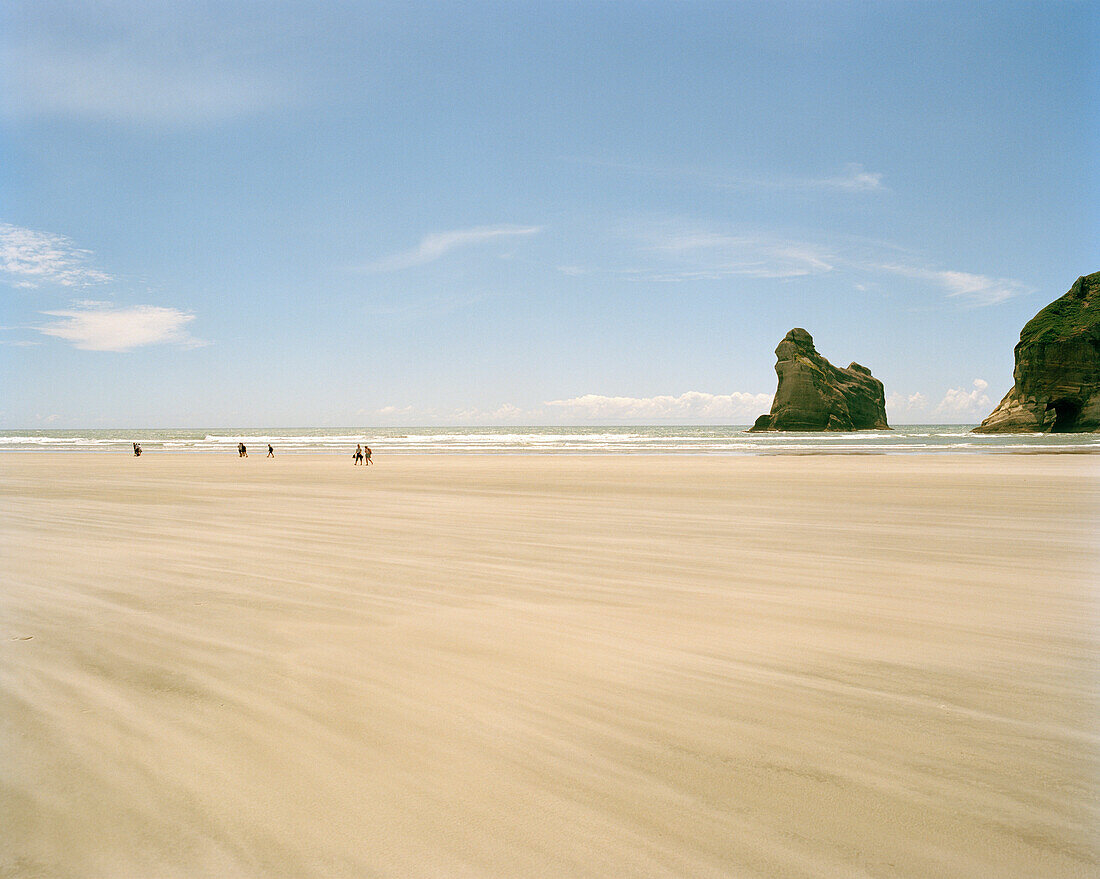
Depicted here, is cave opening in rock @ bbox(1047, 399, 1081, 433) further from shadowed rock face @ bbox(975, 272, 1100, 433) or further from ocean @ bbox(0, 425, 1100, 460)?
ocean @ bbox(0, 425, 1100, 460)

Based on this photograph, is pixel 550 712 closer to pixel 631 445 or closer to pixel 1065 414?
pixel 631 445

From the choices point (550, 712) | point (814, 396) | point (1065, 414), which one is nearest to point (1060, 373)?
point (1065, 414)

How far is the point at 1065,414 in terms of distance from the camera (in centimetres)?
8338

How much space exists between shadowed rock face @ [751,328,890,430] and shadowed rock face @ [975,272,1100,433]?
44.4 metres

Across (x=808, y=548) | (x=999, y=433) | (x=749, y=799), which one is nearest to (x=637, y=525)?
(x=808, y=548)

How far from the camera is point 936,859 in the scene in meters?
2.29

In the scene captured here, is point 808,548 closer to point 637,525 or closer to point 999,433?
point 637,525

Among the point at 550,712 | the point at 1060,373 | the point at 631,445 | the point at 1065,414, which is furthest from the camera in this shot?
the point at 1065,414

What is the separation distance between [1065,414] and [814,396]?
171 ft

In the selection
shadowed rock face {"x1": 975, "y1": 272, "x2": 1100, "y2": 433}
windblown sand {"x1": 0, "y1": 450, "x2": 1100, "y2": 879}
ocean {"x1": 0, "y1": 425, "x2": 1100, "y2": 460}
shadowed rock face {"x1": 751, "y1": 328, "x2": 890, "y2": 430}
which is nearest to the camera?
windblown sand {"x1": 0, "y1": 450, "x2": 1100, "y2": 879}

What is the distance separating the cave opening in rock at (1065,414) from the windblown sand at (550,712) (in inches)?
3688

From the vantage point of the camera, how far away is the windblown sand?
2377 millimetres

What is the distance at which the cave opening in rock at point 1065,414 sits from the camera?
267ft

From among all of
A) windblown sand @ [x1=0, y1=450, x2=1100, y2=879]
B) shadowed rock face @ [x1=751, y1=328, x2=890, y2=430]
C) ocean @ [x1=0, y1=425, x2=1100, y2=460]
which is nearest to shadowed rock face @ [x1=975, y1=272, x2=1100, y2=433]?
ocean @ [x1=0, y1=425, x2=1100, y2=460]
